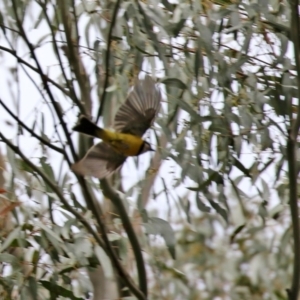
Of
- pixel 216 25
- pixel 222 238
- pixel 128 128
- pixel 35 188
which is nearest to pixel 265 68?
pixel 216 25

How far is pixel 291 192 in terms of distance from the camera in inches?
71.4

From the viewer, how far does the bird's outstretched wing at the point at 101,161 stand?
5.38ft

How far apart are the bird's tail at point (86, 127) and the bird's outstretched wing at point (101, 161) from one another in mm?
56

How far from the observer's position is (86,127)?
5.24 feet

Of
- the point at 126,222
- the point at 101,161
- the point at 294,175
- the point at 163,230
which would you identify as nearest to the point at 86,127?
the point at 101,161

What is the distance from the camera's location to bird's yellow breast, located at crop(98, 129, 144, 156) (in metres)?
1.73

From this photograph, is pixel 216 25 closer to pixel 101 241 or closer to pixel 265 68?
pixel 265 68

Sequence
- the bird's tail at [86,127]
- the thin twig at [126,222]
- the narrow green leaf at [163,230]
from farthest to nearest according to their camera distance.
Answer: the narrow green leaf at [163,230]
the thin twig at [126,222]
the bird's tail at [86,127]

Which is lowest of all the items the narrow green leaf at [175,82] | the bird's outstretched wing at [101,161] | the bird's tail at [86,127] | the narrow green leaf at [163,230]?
the narrow green leaf at [163,230]

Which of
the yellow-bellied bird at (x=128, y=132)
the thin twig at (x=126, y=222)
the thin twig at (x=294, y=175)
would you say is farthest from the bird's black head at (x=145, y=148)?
the thin twig at (x=294, y=175)

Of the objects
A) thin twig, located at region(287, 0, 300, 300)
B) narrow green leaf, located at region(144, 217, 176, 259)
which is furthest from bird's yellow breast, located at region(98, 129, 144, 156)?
thin twig, located at region(287, 0, 300, 300)

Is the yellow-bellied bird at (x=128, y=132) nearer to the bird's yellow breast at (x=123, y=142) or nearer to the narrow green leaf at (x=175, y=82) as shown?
the bird's yellow breast at (x=123, y=142)

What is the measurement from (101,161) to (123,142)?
0.07m

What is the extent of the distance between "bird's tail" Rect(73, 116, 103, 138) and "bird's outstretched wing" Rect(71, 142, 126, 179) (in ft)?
0.18
